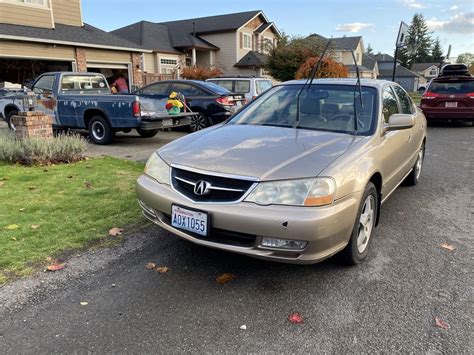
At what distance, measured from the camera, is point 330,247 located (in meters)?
2.84

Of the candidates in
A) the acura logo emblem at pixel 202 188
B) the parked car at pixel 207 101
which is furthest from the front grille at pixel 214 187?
the parked car at pixel 207 101

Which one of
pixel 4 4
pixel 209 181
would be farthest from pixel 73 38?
pixel 209 181

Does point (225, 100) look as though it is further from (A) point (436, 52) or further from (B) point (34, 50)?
(A) point (436, 52)

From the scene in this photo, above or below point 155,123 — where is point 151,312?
below

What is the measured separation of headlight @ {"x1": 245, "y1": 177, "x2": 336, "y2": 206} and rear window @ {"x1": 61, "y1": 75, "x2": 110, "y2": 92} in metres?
8.70

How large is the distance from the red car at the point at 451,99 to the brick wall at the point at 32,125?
1139cm

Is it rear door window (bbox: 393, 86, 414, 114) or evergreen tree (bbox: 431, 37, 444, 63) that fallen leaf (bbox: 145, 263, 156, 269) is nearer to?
rear door window (bbox: 393, 86, 414, 114)

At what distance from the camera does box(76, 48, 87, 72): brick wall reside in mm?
16247

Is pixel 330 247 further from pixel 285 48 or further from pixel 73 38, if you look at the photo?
pixel 285 48

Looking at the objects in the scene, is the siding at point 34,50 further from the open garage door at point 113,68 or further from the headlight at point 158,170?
the headlight at point 158,170

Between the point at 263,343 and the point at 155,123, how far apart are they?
712 centimetres

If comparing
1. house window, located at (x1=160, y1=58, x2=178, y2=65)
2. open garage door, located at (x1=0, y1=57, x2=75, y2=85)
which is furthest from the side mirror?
house window, located at (x1=160, y1=58, x2=178, y2=65)

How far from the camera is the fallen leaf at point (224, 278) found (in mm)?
3152

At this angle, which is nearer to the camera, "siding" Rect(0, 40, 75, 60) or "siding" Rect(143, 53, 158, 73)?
"siding" Rect(0, 40, 75, 60)
